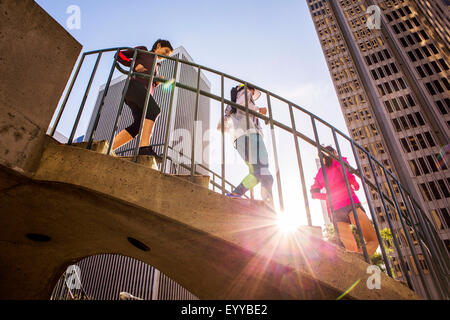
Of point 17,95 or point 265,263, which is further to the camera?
point 265,263

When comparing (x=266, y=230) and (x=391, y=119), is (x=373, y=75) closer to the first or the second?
(x=391, y=119)

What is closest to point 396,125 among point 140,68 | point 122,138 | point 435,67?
point 435,67

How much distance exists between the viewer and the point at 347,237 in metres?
3.25

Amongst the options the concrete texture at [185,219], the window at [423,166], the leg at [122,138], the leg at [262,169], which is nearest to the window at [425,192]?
the window at [423,166]

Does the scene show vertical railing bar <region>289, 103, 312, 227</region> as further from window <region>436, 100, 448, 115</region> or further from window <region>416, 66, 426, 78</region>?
window <region>416, 66, 426, 78</region>

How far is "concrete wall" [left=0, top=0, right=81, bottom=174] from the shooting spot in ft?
5.51

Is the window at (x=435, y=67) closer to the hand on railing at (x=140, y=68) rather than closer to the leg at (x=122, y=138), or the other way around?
the hand on railing at (x=140, y=68)

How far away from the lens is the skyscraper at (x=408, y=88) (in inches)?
1136

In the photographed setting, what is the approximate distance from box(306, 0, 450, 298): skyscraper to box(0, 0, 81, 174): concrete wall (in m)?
24.7

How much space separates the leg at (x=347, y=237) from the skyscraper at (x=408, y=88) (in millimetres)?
23639

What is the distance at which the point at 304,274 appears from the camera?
1.78m

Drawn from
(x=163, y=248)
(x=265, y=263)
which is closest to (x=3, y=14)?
(x=163, y=248)

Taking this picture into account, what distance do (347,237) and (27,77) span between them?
3.90 m

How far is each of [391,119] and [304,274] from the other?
43260mm
